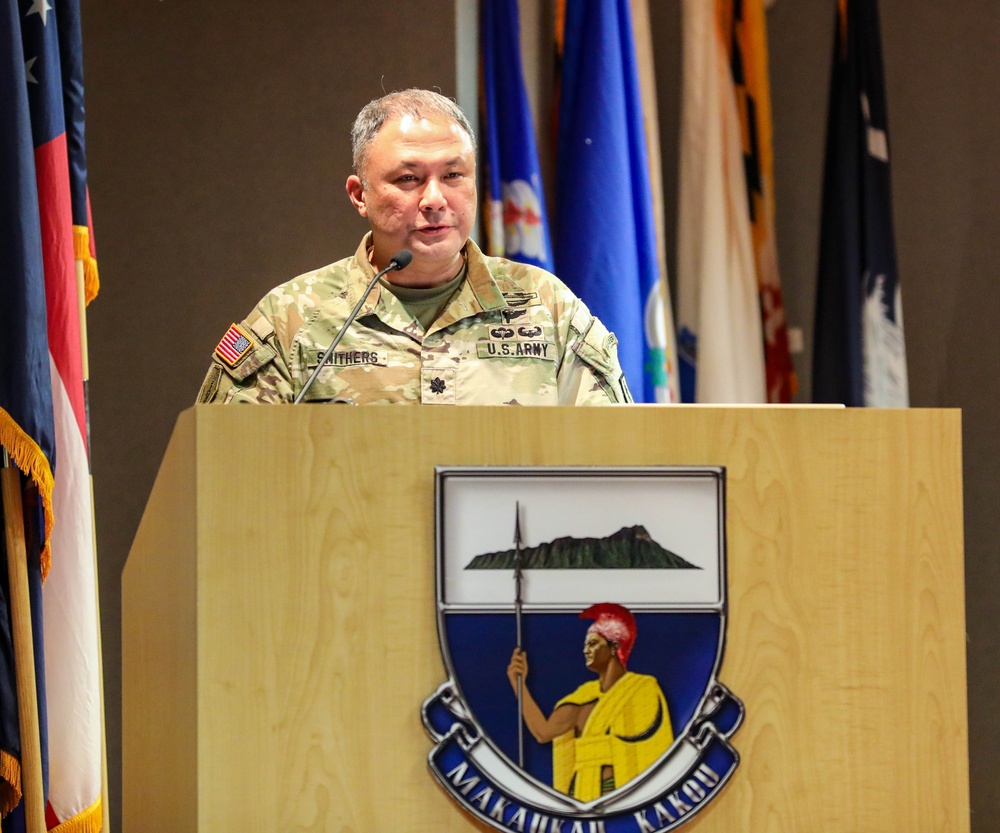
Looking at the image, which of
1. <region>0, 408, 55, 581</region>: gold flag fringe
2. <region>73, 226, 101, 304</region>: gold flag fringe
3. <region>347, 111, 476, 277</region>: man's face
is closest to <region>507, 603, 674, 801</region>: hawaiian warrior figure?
<region>0, 408, 55, 581</region>: gold flag fringe

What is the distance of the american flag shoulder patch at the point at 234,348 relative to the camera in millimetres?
2396

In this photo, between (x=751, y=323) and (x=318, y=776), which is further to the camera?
(x=751, y=323)

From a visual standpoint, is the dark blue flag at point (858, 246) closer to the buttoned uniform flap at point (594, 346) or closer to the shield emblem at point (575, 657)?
the buttoned uniform flap at point (594, 346)

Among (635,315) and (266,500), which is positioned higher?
(635,315)

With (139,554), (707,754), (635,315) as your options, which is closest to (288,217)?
(635,315)

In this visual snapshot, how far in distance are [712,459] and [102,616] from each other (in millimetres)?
2329

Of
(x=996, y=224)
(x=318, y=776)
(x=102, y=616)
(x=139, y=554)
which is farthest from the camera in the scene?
(x=996, y=224)

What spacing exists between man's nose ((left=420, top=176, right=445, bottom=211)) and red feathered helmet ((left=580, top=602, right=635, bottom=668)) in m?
1.18

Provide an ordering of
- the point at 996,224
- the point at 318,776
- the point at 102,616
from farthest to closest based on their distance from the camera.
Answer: the point at 996,224 → the point at 102,616 → the point at 318,776

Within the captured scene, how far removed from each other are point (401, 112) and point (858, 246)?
1.78m

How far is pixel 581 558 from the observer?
1469mm

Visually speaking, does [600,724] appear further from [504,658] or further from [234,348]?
[234,348]

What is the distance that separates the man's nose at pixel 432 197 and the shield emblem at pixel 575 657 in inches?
42.2

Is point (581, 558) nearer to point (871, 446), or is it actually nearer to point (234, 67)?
point (871, 446)
